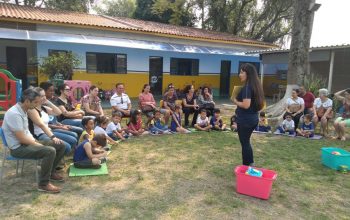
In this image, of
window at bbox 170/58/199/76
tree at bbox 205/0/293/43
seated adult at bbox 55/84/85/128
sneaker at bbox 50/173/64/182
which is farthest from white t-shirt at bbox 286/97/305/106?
tree at bbox 205/0/293/43

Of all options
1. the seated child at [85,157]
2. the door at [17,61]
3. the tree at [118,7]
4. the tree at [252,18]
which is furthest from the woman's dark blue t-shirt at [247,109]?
the tree at [118,7]

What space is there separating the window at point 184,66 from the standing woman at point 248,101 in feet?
38.5

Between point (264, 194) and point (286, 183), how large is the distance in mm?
776

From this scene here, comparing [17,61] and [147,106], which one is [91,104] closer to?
[147,106]

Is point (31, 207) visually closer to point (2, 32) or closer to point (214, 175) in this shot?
point (214, 175)

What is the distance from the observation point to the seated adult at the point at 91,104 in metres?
6.70

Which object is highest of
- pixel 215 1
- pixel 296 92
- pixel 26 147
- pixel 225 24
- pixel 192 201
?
pixel 215 1

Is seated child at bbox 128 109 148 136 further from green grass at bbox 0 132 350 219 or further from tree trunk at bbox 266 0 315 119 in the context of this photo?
tree trunk at bbox 266 0 315 119

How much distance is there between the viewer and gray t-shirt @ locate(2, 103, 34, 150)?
358cm

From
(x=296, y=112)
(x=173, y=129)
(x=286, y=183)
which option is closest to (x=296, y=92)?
(x=296, y=112)

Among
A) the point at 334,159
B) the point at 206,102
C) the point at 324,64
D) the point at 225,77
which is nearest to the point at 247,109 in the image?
the point at 334,159

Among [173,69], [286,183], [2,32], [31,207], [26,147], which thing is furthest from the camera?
[173,69]

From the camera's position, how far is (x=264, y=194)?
12.8ft

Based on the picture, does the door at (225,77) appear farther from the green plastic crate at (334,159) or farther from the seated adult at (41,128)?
the seated adult at (41,128)
